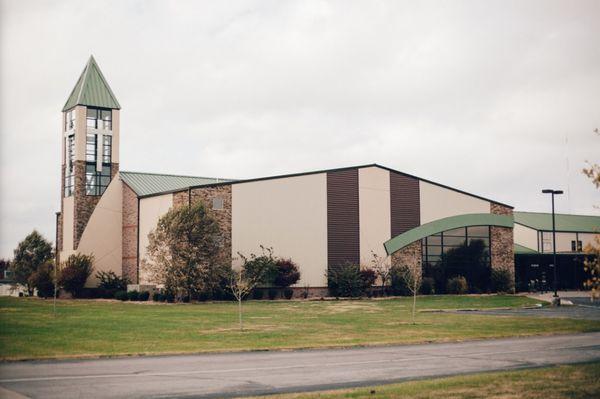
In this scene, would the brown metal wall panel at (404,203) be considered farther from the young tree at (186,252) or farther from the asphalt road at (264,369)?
the asphalt road at (264,369)

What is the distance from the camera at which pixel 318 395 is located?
1236 cm

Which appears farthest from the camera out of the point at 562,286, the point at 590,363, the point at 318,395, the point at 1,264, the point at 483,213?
the point at 1,264

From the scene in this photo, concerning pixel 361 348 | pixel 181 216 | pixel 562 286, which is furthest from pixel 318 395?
pixel 562 286

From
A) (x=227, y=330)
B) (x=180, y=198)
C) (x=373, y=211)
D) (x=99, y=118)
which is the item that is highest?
(x=99, y=118)

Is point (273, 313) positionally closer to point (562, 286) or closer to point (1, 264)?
point (562, 286)

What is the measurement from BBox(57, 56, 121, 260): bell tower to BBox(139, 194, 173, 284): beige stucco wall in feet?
18.5

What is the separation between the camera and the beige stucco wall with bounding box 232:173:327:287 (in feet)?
172

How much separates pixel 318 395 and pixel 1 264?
10303 centimetres

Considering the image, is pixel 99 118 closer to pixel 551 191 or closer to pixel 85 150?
pixel 85 150

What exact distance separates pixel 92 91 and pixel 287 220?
865 inches

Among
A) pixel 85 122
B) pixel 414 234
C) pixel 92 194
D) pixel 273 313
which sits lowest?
pixel 273 313

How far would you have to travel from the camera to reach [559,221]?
274 ft

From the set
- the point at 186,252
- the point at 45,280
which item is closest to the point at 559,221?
the point at 186,252

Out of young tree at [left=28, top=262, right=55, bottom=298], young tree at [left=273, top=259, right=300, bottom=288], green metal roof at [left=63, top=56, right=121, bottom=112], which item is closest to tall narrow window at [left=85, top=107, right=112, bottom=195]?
green metal roof at [left=63, top=56, right=121, bottom=112]
